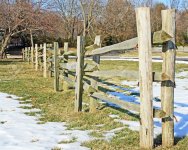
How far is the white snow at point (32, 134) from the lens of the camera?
5.66 meters

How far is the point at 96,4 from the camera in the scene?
6450cm

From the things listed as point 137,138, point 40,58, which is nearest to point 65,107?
point 137,138

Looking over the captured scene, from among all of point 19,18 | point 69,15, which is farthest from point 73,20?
point 19,18

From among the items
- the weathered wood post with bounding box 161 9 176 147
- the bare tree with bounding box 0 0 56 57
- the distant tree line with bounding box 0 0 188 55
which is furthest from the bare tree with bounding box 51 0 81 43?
the weathered wood post with bounding box 161 9 176 147

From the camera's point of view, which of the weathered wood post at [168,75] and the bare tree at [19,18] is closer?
the weathered wood post at [168,75]

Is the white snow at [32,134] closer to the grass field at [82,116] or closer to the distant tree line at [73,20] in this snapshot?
the grass field at [82,116]

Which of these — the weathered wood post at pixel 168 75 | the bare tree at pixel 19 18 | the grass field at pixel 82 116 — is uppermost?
the bare tree at pixel 19 18

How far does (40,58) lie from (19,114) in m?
13.7

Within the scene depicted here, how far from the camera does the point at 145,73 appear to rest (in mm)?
5281

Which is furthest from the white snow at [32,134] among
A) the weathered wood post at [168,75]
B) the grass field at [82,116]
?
the weathered wood post at [168,75]

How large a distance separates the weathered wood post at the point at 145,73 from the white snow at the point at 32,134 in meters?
0.88

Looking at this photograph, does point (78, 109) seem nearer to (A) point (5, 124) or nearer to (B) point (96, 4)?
(A) point (5, 124)

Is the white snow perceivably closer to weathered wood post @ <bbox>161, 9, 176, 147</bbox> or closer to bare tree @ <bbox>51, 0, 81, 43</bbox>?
weathered wood post @ <bbox>161, 9, 176, 147</bbox>

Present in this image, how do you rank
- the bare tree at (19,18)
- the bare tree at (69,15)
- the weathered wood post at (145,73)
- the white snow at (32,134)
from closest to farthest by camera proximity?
the weathered wood post at (145,73)
the white snow at (32,134)
the bare tree at (19,18)
the bare tree at (69,15)
